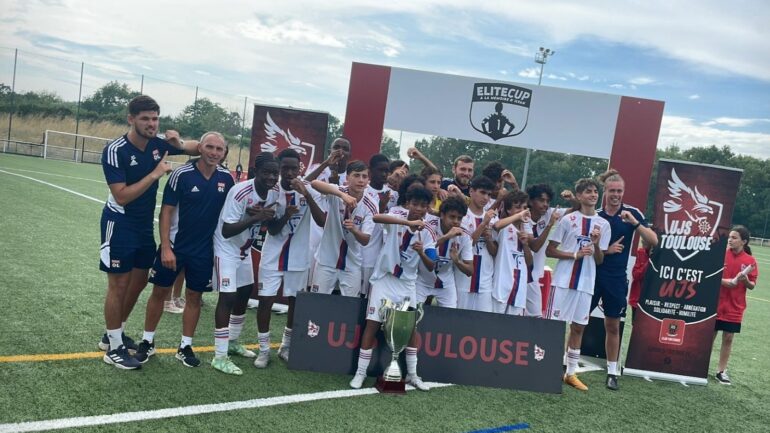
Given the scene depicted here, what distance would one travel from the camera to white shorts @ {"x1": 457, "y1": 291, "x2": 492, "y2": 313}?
5.24 metres

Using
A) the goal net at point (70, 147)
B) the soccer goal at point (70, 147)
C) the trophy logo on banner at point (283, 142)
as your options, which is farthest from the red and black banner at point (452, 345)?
the soccer goal at point (70, 147)

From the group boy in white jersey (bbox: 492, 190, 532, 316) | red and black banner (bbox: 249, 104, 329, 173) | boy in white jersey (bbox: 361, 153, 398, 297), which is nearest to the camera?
boy in white jersey (bbox: 361, 153, 398, 297)

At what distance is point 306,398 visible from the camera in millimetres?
4188

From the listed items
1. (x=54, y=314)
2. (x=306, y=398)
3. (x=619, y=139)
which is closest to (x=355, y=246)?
(x=306, y=398)

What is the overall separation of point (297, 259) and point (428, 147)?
12345 millimetres

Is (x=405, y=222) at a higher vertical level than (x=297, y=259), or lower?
higher

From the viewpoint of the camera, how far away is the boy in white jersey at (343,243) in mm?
5000

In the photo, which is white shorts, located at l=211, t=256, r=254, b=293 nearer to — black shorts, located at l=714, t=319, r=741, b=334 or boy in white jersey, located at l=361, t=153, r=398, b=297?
boy in white jersey, located at l=361, t=153, r=398, b=297

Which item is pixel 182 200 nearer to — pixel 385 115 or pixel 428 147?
pixel 385 115

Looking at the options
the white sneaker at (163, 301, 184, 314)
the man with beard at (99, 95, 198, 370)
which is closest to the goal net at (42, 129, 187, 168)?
the white sneaker at (163, 301, 184, 314)

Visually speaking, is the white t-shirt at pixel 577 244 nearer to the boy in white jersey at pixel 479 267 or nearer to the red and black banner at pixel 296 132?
the boy in white jersey at pixel 479 267

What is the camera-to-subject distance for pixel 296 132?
23.4 ft

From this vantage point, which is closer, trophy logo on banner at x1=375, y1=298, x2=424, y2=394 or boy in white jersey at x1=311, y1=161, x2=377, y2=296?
trophy logo on banner at x1=375, y1=298, x2=424, y2=394

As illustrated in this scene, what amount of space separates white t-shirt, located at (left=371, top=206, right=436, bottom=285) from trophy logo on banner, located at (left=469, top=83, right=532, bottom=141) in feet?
9.73
